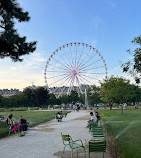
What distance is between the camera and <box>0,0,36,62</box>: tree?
46.9ft

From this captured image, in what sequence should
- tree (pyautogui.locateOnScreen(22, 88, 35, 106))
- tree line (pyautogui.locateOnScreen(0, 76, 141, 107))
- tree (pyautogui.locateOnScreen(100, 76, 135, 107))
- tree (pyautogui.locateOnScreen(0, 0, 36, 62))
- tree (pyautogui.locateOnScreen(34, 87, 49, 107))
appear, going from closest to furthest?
1. tree (pyautogui.locateOnScreen(0, 0, 36, 62))
2. tree (pyautogui.locateOnScreen(100, 76, 135, 107))
3. tree line (pyautogui.locateOnScreen(0, 76, 141, 107))
4. tree (pyautogui.locateOnScreen(34, 87, 49, 107))
5. tree (pyautogui.locateOnScreen(22, 88, 35, 106))

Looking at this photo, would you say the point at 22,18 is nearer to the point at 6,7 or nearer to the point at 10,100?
the point at 6,7

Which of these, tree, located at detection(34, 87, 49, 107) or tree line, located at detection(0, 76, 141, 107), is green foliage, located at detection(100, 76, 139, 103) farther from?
tree, located at detection(34, 87, 49, 107)

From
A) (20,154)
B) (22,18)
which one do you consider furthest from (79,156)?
(22,18)

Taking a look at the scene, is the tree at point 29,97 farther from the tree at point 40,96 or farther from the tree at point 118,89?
the tree at point 118,89

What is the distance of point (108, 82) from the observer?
5750 cm

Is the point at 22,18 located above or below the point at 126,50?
above

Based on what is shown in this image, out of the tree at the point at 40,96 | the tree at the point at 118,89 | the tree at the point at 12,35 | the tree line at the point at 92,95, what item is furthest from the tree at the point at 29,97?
the tree at the point at 12,35

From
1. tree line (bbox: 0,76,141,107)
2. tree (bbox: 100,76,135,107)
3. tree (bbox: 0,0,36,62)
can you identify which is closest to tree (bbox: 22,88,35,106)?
tree line (bbox: 0,76,141,107)

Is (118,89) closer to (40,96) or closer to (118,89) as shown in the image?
(118,89)

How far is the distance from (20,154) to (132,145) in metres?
5.34

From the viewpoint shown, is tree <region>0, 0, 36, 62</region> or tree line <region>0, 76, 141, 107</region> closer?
tree <region>0, 0, 36, 62</region>

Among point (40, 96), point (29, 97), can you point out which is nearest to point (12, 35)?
point (40, 96)

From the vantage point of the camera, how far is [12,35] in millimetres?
14094
